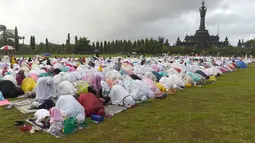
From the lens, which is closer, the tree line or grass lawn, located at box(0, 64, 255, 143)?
grass lawn, located at box(0, 64, 255, 143)

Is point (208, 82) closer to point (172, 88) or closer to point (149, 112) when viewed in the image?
point (172, 88)

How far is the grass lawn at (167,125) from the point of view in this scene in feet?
17.4

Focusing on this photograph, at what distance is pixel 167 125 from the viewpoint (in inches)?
245

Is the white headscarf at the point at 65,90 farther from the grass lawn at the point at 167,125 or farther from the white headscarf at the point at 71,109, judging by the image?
the white headscarf at the point at 71,109

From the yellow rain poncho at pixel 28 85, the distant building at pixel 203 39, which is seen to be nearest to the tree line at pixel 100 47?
the distant building at pixel 203 39

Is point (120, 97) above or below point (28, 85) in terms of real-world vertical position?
below

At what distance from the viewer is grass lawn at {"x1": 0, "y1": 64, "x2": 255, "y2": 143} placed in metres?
5.30

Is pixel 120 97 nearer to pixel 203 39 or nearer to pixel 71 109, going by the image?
pixel 71 109

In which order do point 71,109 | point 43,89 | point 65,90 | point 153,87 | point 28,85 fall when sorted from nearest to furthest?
point 71,109 → point 43,89 → point 65,90 → point 153,87 → point 28,85

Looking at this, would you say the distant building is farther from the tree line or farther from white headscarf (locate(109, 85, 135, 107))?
white headscarf (locate(109, 85, 135, 107))

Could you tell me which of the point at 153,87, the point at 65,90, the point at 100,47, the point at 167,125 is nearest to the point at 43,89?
the point at 65,90

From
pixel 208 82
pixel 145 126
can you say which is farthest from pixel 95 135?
pixel 208 82

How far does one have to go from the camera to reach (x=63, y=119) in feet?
19.2

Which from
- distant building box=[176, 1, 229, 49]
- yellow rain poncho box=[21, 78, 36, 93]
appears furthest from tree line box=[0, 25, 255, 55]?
yellow rain poncho box=[21, 78, 36, 93]
